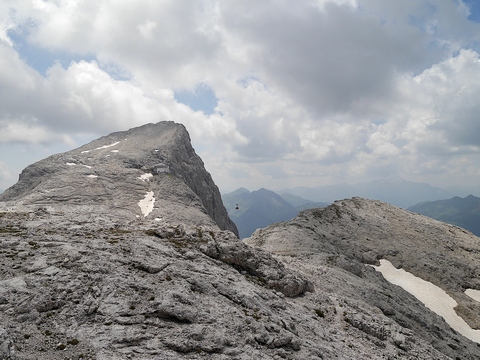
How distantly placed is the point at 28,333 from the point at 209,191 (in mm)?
112960

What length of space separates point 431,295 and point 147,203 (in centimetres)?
7019

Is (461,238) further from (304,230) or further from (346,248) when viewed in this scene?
(304,230)

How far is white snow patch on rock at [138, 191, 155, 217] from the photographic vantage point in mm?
77438

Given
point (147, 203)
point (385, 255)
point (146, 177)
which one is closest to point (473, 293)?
point (385, 255)

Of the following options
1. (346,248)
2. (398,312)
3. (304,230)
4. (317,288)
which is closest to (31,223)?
(317,288)

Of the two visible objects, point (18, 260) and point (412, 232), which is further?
point (412, 232)

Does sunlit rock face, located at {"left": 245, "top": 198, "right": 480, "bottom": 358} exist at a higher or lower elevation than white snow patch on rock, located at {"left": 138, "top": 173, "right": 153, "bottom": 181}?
lower

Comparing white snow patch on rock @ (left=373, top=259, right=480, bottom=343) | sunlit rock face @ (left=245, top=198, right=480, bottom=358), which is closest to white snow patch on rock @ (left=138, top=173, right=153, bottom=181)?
sunlit rock face @ (left=245, top=198, right=480, bottom=358)

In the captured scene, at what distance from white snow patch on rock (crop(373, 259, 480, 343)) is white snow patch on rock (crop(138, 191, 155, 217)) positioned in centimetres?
5708

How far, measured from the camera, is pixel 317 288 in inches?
1264

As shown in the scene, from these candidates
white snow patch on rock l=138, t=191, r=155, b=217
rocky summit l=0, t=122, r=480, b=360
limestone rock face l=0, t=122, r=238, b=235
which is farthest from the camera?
white snow patch on rock l=138, t=191, r=155, b=217

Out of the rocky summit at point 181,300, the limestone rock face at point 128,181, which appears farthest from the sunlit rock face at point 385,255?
the limestone rock face at point 128,181

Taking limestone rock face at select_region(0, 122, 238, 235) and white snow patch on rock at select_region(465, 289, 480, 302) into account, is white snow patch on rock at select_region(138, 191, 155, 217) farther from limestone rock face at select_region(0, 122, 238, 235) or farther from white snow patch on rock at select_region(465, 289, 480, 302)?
white snow patch on rock at select_region(465, 289, 480, 302)

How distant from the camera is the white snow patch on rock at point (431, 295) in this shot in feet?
166
